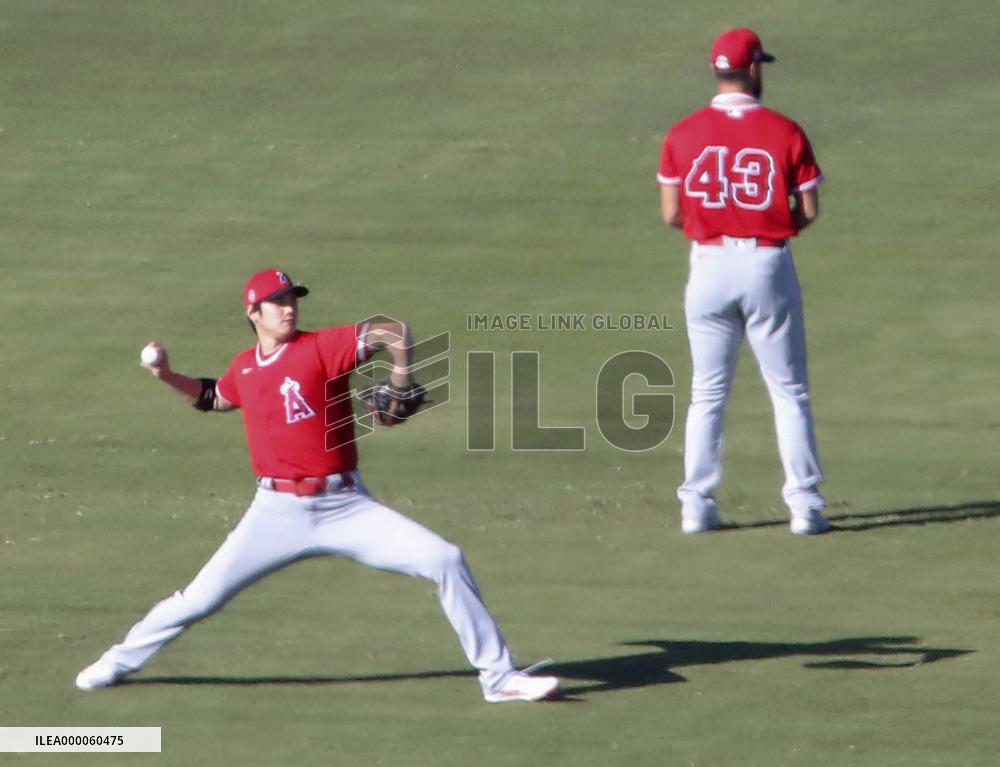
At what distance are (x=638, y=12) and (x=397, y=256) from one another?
5.35 metres

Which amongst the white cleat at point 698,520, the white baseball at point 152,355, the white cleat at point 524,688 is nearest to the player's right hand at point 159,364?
the white baseball at point 152,355

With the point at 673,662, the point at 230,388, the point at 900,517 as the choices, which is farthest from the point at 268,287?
the point at 900,517

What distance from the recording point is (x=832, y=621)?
9.24 metres

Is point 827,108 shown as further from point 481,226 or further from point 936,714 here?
point 936,714

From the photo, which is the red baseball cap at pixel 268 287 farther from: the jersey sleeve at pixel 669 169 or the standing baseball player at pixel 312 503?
the jersey sleeve at pixel 669 169

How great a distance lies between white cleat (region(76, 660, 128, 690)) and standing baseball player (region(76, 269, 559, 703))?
359 mm

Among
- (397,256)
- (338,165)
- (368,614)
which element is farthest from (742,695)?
(338,165)

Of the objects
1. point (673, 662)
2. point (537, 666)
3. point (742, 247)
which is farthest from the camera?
point (742, 247)

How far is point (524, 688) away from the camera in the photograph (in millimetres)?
8195

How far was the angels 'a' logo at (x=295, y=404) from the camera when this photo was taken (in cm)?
816

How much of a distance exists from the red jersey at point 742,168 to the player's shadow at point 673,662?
217 cm

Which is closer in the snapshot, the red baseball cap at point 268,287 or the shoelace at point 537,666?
the red baseball cap at point 268,287

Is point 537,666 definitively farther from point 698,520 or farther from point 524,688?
point 698,520

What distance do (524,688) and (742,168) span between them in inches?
120
